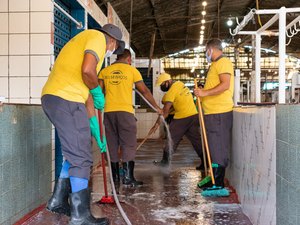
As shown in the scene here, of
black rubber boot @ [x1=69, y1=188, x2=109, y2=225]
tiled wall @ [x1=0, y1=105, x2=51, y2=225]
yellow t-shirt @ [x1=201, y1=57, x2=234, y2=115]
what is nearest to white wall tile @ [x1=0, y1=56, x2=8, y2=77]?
tiled wall @ [x1=0, y1=105, x2=51, y2=225]

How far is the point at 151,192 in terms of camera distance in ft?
17.6

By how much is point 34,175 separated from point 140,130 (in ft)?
33.9

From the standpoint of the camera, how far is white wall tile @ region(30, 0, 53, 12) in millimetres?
4965

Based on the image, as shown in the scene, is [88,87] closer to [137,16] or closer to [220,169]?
[220,169]

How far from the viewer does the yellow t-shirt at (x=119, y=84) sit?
558cm

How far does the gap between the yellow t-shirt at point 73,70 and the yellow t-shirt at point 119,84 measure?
1966 mm

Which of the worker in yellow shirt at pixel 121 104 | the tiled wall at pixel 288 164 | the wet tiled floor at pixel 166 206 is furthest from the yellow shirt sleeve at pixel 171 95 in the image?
the tiled wall at pixel 288 164

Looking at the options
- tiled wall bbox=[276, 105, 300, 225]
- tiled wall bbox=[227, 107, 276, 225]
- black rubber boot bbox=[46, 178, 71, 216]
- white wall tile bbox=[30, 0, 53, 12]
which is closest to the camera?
tiled wall bbox=[276, 105, 300, 225]

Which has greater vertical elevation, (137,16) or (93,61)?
(137,16)

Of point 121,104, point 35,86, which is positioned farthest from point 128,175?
point 35,86

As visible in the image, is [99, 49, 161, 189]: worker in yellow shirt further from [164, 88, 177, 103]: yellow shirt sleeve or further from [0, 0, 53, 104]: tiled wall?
[164, 88, 177, 103]: yellow shirt sleeve

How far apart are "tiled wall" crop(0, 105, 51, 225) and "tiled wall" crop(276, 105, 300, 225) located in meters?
2.03

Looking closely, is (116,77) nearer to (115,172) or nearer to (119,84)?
(119,84)

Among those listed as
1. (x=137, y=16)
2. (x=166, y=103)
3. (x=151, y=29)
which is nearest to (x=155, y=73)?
(x=137, y=16)
